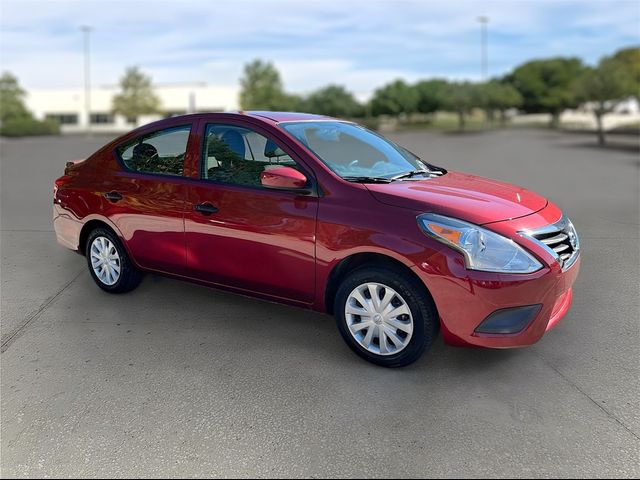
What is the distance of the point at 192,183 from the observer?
4543 millimetres

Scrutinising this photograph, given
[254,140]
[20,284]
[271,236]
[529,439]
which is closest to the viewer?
[529,439]

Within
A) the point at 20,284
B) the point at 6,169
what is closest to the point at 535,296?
the point at 20,284

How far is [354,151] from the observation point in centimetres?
476

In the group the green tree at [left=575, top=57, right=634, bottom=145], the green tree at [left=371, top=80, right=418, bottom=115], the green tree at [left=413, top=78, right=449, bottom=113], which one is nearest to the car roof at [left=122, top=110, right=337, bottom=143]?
the green tree at [left=575, top=57, right=634, bottom=145]

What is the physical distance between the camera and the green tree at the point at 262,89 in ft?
212

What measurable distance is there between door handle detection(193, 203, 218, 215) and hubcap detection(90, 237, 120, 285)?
1151mm

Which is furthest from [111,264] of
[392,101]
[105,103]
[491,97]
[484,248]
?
[105,103]

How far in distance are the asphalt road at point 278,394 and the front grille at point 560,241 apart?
2.36 feet

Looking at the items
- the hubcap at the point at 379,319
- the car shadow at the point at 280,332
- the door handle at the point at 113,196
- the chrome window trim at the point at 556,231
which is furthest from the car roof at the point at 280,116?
the chrome window trim at the point at 556,231

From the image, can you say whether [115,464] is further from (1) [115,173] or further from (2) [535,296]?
(1) [115,173]

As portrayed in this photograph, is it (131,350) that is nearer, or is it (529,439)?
(529,439)

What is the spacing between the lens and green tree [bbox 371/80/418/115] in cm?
6800

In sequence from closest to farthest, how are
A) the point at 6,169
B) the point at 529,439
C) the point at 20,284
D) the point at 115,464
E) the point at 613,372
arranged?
the point at 115,464 < the point at 529,439 < the point at 613,372 < the point at 20,284 < the point at 6,169

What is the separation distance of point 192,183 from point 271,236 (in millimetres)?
877
